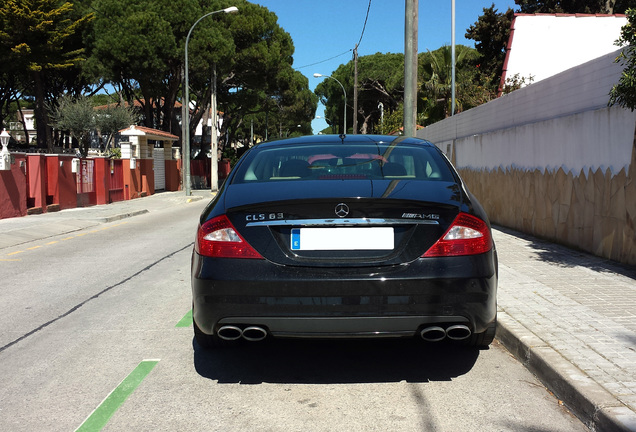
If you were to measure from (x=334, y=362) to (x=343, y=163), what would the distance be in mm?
1393

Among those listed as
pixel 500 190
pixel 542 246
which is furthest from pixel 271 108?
pixel 542 246

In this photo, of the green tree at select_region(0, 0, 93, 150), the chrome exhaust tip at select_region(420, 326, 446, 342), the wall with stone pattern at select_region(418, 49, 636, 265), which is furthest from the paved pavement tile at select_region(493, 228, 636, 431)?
the green tree at select_region(0, 0, 93, 150)

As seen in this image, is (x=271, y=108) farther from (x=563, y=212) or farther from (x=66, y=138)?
(x=563, y=212)

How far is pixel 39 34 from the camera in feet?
104

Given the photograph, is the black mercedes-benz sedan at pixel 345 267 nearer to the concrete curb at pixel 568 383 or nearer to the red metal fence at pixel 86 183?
the concrete curb at pixel 568 383

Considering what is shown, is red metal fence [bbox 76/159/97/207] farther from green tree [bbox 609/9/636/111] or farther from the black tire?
the black tire

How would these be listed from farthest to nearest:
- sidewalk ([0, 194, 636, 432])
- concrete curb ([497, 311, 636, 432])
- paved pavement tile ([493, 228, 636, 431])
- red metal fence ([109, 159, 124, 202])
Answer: red metal fence ([109, 159, 124, 202]) < paved pavement tile ([493, 228, 636, 431]) < sidewalk ([0, 194, 636, 432]) < concrete curb ([497, 311, 636, 432])

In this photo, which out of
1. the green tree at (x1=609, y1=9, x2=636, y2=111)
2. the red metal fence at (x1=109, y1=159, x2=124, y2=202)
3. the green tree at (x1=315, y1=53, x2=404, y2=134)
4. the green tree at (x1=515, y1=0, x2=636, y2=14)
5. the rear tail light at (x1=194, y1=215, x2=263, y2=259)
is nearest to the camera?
the rear tail light at (x1=194, y1=215, x2=263, y2=259)

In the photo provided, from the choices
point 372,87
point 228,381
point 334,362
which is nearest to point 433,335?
point 334,362

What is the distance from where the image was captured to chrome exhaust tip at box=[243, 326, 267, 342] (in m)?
3.36

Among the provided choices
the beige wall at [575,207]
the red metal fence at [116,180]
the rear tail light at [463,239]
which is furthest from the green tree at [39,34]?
the rear tail light at [463,239]

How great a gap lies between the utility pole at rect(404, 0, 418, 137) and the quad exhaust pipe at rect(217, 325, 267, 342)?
1008cm

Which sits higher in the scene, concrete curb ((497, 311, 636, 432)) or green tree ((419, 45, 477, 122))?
green tree ((419, 45, 477, 122))

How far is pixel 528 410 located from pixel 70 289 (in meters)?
5.20
